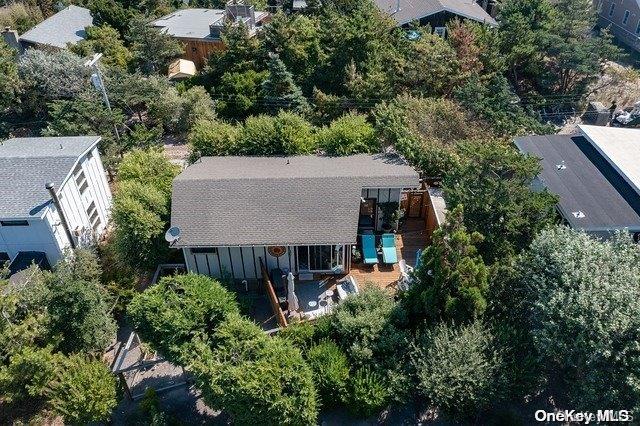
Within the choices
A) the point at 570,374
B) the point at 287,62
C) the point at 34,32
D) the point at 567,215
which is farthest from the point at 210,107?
the point at 570,374

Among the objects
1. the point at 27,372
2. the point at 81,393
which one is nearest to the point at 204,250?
the point at 81,393

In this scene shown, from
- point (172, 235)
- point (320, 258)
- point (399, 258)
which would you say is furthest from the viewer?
point (399, 258)

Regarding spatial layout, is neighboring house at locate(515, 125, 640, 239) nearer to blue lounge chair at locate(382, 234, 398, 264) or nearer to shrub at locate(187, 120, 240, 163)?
blue lounge chair at locate(382, 234, 398, 264)

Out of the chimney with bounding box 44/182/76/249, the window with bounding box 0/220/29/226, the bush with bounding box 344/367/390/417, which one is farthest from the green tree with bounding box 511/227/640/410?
the window with bounding box 0/220/29/226

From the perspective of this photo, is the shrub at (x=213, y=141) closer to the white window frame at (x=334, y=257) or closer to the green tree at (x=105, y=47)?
the white window frame at (x=334, y=257)

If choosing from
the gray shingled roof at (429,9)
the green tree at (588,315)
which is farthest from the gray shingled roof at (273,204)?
the gray shingled roof at (429,9)

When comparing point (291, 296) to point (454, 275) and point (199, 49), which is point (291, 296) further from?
point (199, 49)
